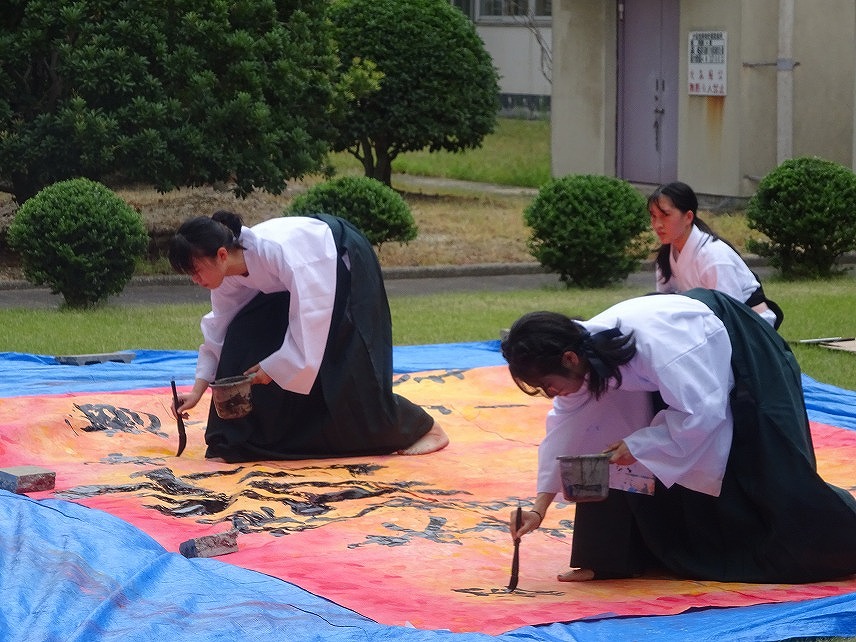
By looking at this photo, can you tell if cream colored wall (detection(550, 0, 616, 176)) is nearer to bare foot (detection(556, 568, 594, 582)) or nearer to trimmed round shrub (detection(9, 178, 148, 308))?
trimmed round shrub (detection(9, 178, 148, 308))

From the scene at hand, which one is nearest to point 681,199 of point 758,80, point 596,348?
point 596,348

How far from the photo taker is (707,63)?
16.4 meters

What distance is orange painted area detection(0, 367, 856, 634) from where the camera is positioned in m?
4.32

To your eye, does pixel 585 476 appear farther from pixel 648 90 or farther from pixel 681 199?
pixel 648 90

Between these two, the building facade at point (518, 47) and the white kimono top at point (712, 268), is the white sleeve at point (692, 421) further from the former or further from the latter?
the building facade at point (518, 47)

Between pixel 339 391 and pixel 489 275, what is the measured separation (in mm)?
7509

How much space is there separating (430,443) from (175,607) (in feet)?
8.44

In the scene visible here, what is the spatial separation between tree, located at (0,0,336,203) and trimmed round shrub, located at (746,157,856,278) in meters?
4.20

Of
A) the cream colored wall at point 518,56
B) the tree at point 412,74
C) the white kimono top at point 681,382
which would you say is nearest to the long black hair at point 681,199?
the white kimono top at point 681,382

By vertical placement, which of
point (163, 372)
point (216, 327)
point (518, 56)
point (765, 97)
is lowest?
point (163, 372)

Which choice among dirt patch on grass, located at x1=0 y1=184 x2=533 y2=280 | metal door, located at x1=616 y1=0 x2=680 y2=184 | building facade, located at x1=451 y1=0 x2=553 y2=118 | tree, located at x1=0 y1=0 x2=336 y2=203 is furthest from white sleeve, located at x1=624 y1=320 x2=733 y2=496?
building facade, located at x1=451 y1=0 x2=553 y2=118

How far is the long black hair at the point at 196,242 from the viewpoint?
19.4ft

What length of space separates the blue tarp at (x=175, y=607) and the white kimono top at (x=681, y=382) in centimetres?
44

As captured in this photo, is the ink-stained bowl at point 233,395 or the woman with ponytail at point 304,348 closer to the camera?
the ink-stained bowl at point 233,395
